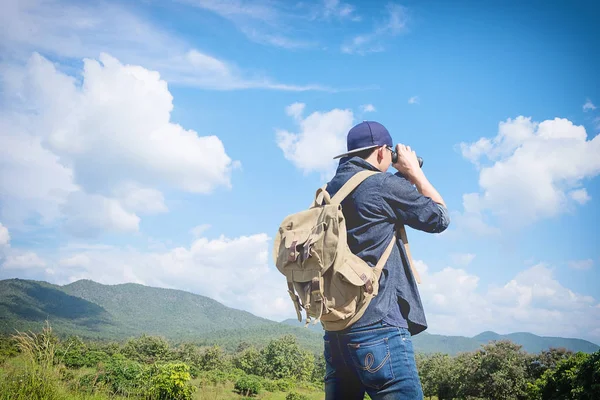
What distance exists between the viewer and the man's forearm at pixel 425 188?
2.43 metres

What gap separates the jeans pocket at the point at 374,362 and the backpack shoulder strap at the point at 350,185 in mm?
755

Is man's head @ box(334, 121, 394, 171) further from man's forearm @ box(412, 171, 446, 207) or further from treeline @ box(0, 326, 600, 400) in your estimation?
treeline @ box(0, 326, 600, 400)

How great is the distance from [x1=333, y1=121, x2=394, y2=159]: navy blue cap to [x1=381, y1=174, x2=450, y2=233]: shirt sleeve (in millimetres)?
290

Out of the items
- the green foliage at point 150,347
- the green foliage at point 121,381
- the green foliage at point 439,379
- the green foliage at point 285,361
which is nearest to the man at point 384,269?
the green foliage at point 121,381

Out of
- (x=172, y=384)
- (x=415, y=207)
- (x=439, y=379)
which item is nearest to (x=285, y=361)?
(x=439, y=379)

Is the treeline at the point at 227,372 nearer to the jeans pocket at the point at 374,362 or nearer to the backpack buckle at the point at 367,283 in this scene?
the jeans pocket at the point at 374,362

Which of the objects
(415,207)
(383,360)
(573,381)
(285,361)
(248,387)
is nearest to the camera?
(383,360)

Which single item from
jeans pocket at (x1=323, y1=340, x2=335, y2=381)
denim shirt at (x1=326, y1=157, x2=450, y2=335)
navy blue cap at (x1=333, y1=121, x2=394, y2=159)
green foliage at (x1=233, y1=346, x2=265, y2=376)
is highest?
navy blue cap at (x1=333, y1=121, x2=394, y2=159)

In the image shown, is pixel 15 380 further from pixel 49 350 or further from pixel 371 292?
pixel 371 292

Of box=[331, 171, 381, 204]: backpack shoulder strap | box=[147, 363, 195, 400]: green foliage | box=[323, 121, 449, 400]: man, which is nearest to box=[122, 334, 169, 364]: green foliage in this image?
box=[147, 363, 195, 400]: green foliage

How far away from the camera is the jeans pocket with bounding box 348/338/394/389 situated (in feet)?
6.72

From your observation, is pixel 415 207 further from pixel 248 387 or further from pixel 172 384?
pixel 248 387

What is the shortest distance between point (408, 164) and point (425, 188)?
173mm

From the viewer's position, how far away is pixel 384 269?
227 centimetres
